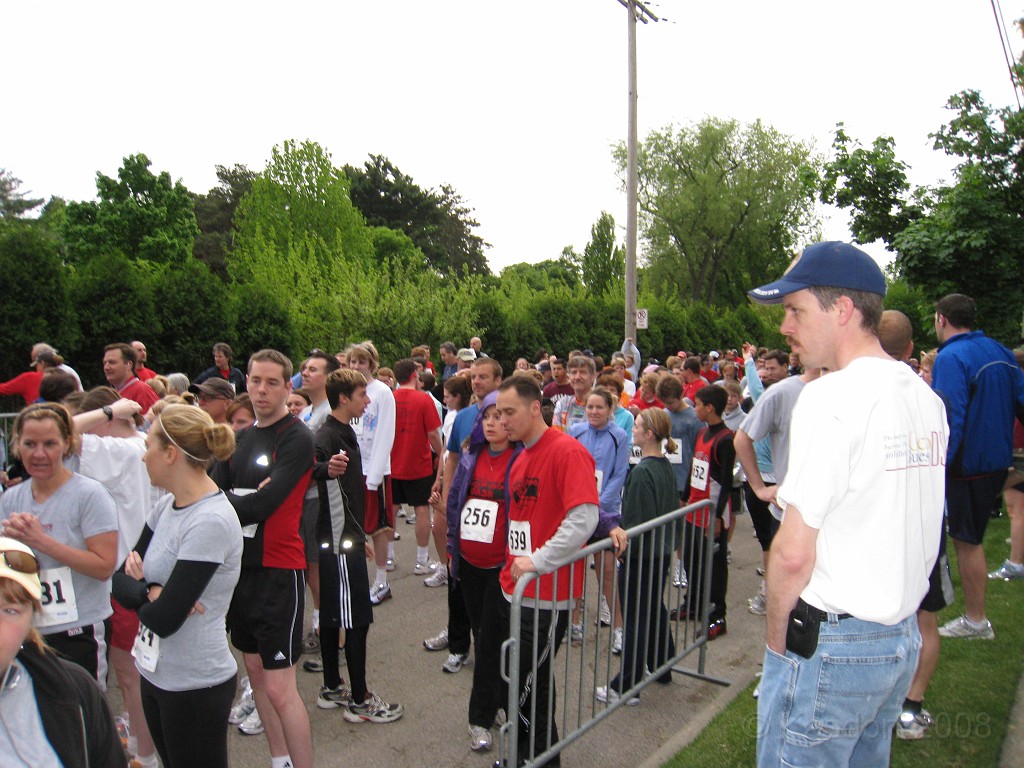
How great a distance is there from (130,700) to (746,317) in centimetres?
4034

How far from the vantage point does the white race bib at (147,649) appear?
9.91 feet

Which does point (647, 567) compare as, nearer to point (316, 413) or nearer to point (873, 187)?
point (316, 413)

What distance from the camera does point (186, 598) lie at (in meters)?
2.91

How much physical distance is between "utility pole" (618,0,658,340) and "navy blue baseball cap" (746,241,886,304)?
16081mm

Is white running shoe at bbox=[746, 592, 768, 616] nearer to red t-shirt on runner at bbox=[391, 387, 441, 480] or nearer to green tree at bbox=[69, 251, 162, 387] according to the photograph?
red t-shirt on runner at bbox=[391, 387, 441, 480]

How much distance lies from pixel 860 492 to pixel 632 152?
57.6ft

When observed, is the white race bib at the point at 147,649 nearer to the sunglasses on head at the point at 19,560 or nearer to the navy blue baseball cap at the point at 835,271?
the sunglasses on head at the point at 19,560

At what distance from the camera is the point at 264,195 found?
48125 mm

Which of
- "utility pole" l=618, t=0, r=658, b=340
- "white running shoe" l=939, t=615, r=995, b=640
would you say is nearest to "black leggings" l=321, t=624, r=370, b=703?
"white running shoe" l=939, t=615, r=995, b=640

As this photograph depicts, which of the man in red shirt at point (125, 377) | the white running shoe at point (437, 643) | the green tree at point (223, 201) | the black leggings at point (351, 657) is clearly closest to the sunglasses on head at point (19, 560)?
the black leggings at point (351, 657)

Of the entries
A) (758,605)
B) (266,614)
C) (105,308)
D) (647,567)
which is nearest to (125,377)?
(266,614)

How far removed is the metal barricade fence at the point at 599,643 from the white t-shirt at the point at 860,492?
1.70 meters

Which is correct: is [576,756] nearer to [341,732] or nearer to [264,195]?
[341,732]

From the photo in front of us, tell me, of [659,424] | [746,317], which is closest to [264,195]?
[746,317]
